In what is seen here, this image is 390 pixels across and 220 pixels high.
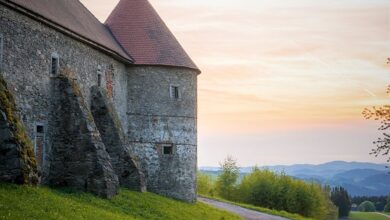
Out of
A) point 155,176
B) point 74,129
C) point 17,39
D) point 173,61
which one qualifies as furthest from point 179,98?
point 17,39

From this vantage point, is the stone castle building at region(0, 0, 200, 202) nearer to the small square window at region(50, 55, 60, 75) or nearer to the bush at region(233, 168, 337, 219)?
the small square window at region(50, 55, 60, 75)

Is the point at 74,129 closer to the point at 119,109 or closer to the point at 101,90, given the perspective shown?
the point at 101,90

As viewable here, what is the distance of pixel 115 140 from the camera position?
1219 inches

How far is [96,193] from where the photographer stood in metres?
25.7

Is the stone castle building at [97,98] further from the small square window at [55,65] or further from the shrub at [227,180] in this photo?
the shrub at [227,180]

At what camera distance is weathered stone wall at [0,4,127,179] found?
74.1ft

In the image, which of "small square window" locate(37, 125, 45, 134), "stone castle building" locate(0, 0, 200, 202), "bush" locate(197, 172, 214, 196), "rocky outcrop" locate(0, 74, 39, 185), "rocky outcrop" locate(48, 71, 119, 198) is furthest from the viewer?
"bush" locate(197, 172, 214, 196)

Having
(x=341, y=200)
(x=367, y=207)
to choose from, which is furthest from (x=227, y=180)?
(x=367, y=207)

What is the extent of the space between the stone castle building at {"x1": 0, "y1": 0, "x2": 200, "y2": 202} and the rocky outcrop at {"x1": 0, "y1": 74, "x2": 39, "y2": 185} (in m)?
0.03

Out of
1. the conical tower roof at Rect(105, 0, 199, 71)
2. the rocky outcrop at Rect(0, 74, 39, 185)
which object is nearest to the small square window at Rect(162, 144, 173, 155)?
A: the conical tower roof at Rect(105, 0, 199, 71)

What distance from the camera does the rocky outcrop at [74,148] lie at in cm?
2581

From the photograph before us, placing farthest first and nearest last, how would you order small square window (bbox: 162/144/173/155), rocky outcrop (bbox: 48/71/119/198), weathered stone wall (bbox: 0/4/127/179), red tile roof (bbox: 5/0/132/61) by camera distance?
small square window (bbox: 162/144/173/155)
rocky outcrop (bbox: 48/71/119/198)
red tile roof (bbox: 5/0/132/61)
weathered stone wall (bbox: 0/4/127/179)

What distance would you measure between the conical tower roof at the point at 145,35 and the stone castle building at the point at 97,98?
0.06 m

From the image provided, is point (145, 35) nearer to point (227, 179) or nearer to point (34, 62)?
point (34, 62)
